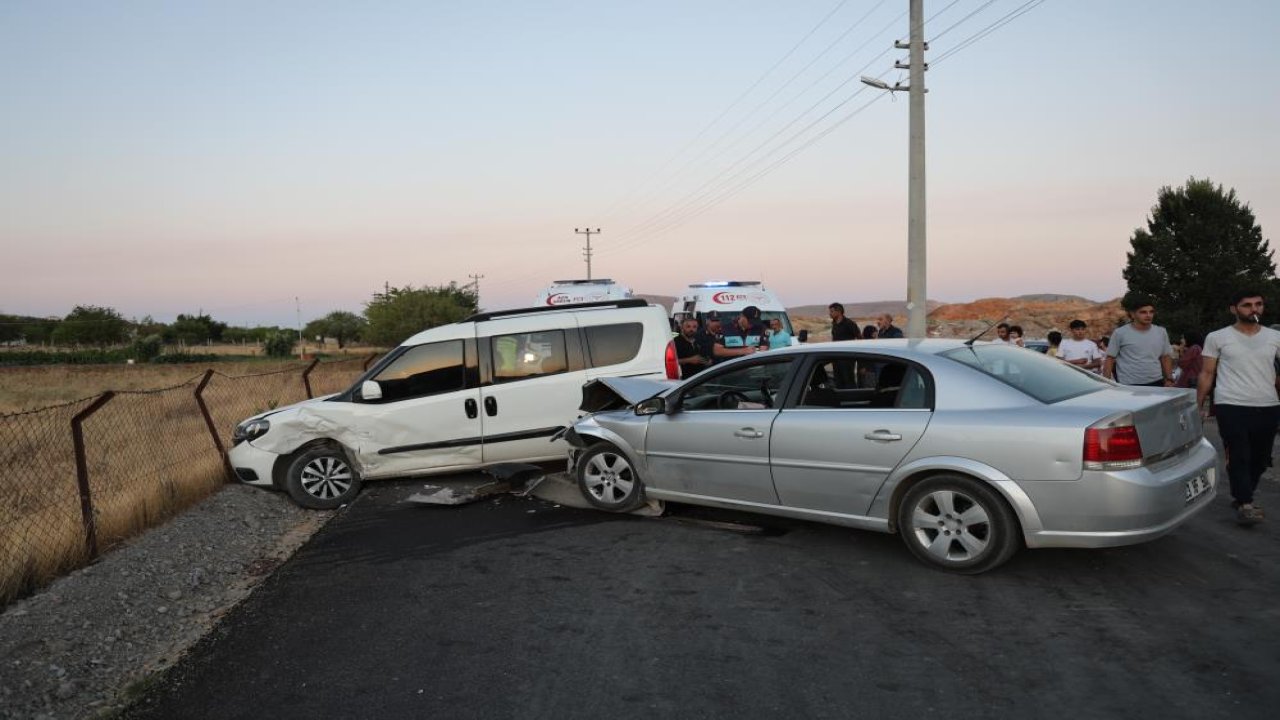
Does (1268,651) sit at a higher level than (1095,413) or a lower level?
lower

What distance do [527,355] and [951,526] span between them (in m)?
4.86

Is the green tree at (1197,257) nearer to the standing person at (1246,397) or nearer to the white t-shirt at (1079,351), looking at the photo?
the white t-shirt at (1079,351)

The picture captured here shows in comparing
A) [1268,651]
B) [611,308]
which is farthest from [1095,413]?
[611,308]

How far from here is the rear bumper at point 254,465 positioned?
839 centimetres

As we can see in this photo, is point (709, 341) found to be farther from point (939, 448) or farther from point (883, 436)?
point (939, 448)

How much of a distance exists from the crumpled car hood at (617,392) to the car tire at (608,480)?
0.46 metres

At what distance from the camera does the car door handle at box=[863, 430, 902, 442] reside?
5285 millimetres

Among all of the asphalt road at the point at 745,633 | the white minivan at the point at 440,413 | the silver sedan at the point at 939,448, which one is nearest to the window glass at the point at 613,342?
the white minivan at the point at 440,413

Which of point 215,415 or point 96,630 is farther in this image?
point 215,415

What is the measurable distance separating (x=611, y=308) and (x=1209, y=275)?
52.0 m

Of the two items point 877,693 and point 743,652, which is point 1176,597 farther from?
point 743,652

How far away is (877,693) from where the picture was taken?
11.8 ft

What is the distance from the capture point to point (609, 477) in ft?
23.4

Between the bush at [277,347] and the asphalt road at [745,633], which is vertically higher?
the asphalt road at [745,633]
